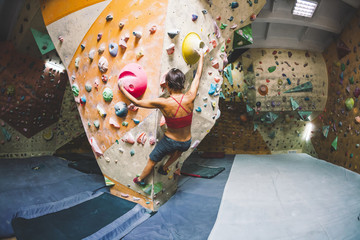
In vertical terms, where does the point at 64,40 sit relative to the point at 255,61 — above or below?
above

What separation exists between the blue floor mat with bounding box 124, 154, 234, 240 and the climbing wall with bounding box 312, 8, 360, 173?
2543mm

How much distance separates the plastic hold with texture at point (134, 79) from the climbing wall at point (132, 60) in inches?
2.2

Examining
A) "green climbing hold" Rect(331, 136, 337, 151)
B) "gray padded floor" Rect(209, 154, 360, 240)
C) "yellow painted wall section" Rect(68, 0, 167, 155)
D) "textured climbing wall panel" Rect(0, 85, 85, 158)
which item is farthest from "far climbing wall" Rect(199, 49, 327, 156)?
"textured climbing wall panel" Rect(0, 85, 85, 158)

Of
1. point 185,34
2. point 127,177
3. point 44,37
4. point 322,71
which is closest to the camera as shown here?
point 185,34

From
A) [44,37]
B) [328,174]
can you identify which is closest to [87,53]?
[44,37]

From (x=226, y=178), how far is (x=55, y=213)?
2504mm

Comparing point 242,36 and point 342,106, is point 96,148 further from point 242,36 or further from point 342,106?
point 342,106

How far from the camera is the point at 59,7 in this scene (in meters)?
2.34

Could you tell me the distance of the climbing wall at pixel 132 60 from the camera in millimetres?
1925

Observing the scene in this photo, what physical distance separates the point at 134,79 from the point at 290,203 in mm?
2406

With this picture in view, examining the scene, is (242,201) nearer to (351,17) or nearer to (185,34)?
(185,34)

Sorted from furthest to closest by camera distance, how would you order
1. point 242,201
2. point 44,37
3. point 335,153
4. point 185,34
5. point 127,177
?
point 335,153 < point 44,37 < point 242,201 < point 127,177 < point 185,34

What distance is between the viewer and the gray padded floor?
184 cm

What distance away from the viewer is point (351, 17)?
355 cm
